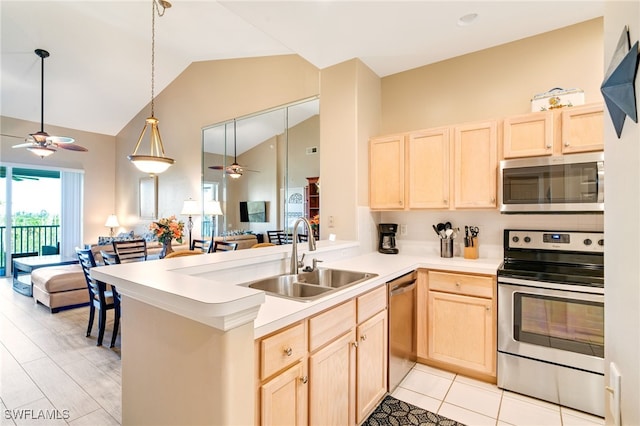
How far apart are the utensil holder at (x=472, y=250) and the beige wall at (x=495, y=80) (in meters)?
1.19

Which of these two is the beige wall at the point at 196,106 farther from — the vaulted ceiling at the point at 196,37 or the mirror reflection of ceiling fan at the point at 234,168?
the mirror reflection of ceiling fan at the point at 234,168

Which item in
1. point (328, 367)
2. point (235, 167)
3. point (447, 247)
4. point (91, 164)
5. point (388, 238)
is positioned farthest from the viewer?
point (91, 164)

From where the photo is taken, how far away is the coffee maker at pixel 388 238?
129 inches

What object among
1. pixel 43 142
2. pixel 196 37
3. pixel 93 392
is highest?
pixel 196 37

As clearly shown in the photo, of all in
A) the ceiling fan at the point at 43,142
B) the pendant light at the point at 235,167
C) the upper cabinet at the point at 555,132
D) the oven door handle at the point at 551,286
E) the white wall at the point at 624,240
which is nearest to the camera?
the white wall at the point at 624,240

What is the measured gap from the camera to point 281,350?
131 centimetres

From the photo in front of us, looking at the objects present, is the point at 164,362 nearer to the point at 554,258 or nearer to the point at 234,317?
the point at 234,317

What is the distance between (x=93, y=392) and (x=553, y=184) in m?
3.83

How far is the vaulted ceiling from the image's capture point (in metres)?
2.43

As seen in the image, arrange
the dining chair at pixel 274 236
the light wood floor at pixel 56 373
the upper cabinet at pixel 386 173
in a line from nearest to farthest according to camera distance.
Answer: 1. the light wood floor at pixel 56 373
2. the upper cabinet at pixel 386 173
3. the dining chair at pixel 274 236

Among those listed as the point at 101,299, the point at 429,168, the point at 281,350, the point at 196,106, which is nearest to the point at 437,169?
the point at 429,168

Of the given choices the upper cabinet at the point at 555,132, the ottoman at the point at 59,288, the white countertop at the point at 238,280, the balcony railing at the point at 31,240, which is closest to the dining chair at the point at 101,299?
the ottoman at the point at 59,288

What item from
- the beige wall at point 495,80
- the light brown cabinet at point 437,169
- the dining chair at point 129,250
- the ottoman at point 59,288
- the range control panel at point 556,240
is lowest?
the ottoman at point 59,288

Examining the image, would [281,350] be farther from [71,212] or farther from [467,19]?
[71,212]
